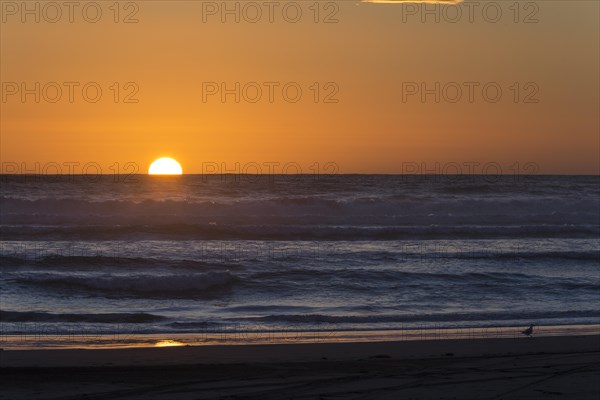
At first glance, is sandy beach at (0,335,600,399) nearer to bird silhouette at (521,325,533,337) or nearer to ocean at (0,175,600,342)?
bird silhouette at (521,325,533,337)

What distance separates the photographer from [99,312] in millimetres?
11469

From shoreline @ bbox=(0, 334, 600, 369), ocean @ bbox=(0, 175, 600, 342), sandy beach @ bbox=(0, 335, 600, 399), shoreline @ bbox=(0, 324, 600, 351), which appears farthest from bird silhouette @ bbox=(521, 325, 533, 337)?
ocean @ bbox=(0, 175, 600, 342)

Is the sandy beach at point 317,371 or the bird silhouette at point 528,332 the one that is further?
the bird silhouette at point 528,332

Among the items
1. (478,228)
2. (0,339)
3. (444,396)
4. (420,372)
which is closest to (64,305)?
(0,339)

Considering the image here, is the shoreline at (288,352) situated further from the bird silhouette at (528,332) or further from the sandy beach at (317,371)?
the bird silhouette at (528,332)

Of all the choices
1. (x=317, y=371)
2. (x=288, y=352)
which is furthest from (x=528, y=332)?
(x=317, y=371)

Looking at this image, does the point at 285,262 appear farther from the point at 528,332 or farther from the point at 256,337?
the point at 528,332

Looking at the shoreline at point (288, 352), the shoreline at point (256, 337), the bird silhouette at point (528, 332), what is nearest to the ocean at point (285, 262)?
the shoreline at point (256, 337)

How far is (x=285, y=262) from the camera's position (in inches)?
675

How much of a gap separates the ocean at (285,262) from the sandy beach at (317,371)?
5.53 ft

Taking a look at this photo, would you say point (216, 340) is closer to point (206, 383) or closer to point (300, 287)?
point (206, 383)

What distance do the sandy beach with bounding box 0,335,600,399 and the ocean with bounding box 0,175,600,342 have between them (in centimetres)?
169

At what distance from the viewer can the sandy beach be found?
645 cm

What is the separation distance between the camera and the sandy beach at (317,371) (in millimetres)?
6445
